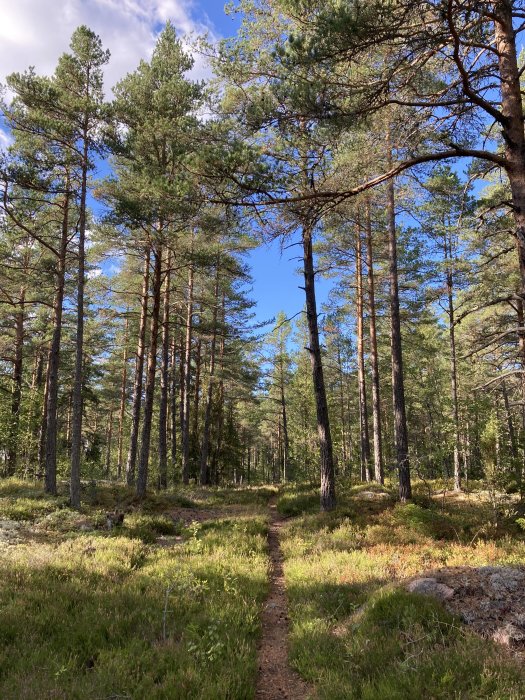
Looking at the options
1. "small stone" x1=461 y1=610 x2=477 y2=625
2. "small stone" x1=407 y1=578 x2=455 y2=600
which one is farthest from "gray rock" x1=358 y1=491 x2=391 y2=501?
"small stone" x1=461 y1=610 x2=477 y2=625

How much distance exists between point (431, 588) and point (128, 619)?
176 inches

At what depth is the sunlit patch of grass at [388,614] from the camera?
4.04m

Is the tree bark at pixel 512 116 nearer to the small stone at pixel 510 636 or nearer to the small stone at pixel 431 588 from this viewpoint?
the small stone at pixel 510 636

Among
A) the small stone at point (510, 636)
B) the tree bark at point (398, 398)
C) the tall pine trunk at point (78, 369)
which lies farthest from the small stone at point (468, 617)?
the tall pine trunk at point (78, 369)

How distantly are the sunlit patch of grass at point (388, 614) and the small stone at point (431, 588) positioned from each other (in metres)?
0.33

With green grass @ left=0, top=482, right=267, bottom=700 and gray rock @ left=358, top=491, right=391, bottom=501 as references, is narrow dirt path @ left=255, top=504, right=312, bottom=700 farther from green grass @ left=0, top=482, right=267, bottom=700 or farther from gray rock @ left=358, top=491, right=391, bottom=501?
gray rock @ left=358, top=491, right=391, bottom=501

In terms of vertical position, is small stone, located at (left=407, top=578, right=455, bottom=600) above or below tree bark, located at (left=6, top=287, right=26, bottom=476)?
below

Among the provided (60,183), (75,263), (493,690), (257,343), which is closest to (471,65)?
(493,690)

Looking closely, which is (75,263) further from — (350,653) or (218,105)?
(350,653)

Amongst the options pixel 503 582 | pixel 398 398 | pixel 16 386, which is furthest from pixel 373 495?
pixel 16 386

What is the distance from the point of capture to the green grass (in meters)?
4.23

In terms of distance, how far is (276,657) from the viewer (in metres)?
5.25

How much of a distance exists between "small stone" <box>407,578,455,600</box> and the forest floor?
0.11 meters

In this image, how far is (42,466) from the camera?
889 inches
